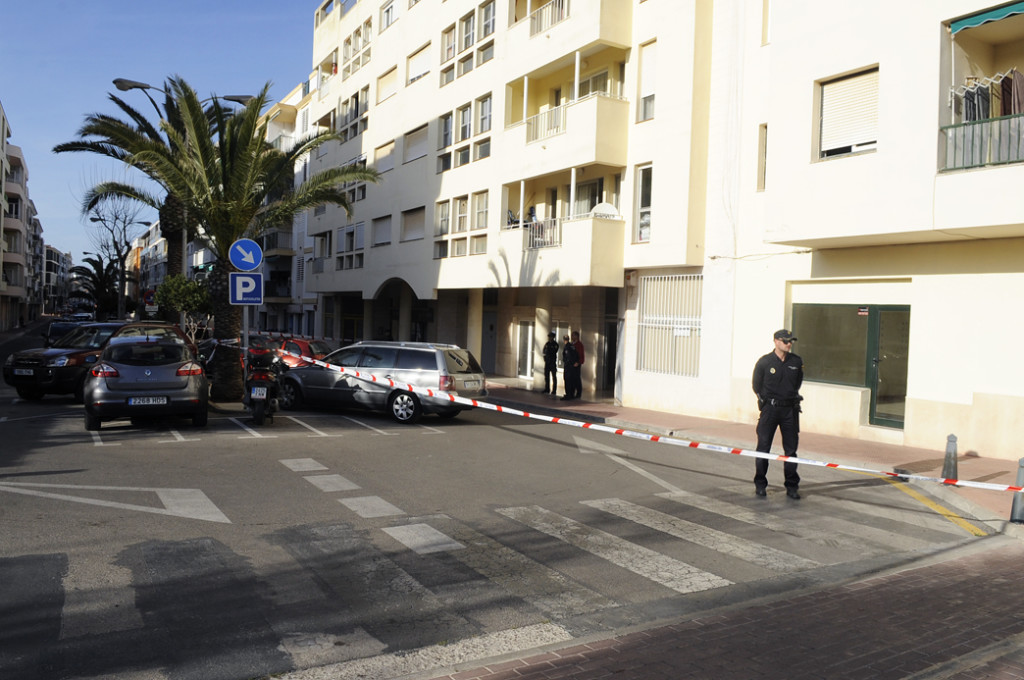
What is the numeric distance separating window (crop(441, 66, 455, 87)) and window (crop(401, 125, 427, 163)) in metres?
1.93

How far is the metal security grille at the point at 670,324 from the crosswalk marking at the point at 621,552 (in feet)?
34.7

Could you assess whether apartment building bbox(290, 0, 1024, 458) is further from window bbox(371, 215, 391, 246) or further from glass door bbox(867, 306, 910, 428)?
window bbox(371, 215, 391, 246)

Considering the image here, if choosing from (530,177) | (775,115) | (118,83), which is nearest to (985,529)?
(775,115)

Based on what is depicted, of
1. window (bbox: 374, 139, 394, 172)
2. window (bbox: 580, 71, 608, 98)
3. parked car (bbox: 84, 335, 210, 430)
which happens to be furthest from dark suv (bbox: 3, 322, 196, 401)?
window (bbox: 374, 139, 394, 172)

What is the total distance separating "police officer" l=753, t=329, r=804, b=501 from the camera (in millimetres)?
9297

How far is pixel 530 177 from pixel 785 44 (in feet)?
28.4

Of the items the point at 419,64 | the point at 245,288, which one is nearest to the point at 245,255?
the point at 245,288

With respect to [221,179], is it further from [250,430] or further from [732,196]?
[732,196]

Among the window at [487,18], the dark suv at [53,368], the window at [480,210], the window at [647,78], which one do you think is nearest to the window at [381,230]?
the window at [480,210]

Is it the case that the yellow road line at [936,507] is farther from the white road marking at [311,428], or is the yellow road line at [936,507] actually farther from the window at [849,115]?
the white road marking at [311,428]

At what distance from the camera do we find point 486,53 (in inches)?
987

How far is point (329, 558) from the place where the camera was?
6.39 metres

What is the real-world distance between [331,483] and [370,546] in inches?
103

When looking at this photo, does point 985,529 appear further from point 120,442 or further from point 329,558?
point 120,442
